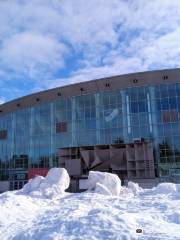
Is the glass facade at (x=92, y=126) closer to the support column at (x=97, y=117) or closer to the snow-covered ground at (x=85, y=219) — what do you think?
the support column at (x=97, y=117)

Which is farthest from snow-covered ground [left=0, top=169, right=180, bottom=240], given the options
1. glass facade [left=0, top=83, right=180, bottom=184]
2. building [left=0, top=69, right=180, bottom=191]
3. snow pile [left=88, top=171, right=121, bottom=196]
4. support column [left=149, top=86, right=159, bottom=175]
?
glass facade [left=0, top=83, right=180, bottom=184]

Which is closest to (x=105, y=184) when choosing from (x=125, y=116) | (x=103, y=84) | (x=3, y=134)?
(x=125, y=116)

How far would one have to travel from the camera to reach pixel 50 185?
43.1 ft

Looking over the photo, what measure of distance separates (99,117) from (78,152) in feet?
21.3

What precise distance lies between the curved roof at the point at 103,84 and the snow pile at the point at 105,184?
881 inches

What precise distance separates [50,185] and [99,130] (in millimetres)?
22002

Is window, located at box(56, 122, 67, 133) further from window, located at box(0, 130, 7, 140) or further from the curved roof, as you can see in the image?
window, located at box(0, 130, 7, 140)

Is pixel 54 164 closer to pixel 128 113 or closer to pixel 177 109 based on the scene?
Result: pixel 128 113

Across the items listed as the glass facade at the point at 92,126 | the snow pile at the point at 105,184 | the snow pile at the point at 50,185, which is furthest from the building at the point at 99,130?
the snow pile at the point at 50,185

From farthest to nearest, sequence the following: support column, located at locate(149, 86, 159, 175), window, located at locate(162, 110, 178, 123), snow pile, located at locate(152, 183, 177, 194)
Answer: window, located at locate(162, 110, 178, 123)
support column, located at locate(149, 86, 159, 175)
snow pile, located at locate(152, 183, 177, 194)

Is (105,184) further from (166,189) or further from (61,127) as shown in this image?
(61,127)

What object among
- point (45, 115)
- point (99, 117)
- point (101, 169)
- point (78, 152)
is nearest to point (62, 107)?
point (45, 115)

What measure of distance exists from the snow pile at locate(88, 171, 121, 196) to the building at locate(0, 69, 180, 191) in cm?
1108

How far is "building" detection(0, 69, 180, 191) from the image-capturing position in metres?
28.2
